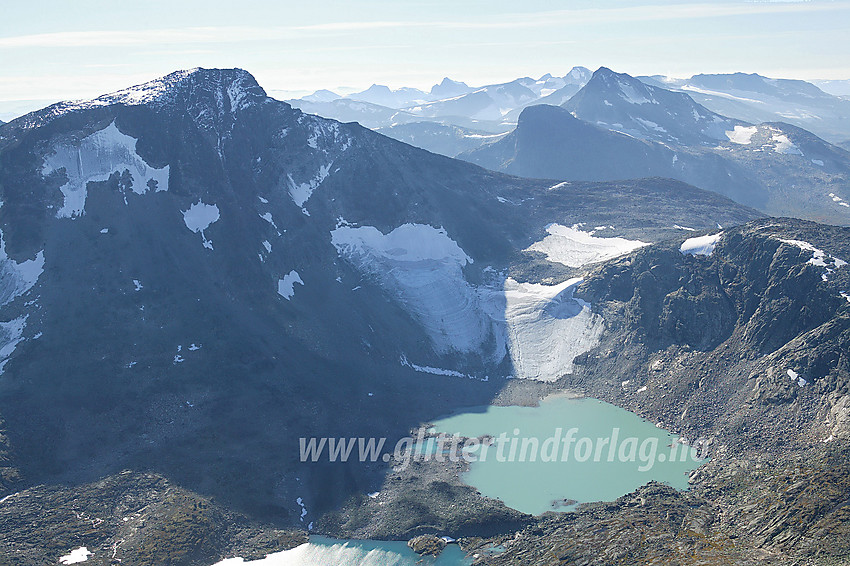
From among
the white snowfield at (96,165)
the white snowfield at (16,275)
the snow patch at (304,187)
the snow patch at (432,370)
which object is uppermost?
the white snowfield at (96,165)

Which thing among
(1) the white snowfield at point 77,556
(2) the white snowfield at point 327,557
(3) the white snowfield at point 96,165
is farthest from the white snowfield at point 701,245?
(1) the white snowfield at point 77,556

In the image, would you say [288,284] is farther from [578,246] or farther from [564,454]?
[578,246]

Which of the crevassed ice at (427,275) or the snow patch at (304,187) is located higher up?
the snow patch at (304,187)

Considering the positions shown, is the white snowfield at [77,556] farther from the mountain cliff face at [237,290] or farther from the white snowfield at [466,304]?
the white snowfield at [466,304]

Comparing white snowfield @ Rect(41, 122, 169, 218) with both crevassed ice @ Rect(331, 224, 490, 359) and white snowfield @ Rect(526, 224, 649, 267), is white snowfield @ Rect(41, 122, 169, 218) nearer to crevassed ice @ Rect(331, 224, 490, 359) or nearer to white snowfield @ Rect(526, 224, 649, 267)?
crevassed ice @ Rect(331, 224, 490, 359)

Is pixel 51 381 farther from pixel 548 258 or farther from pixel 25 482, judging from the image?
pixel 548 258

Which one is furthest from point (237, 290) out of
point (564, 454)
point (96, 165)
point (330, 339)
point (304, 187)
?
point (564, 454)

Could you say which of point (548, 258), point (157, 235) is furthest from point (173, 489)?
point (548, 258)
